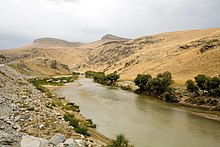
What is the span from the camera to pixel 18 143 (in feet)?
43.5

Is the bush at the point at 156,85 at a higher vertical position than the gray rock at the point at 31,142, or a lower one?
lower

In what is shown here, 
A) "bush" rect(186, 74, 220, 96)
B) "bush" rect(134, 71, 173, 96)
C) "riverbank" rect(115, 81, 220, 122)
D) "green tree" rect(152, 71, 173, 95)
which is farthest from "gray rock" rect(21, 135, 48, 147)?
"green tree" rect(152, 71, 173, 95)

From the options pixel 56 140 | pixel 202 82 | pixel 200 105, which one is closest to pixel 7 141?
pixel 56 140

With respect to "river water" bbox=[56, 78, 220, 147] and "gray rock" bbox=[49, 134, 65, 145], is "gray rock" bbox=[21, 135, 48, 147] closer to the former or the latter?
"gray rock" bbox=[49, 134, 65, 145]

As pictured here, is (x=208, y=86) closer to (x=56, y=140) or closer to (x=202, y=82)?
(x=202, y=82)

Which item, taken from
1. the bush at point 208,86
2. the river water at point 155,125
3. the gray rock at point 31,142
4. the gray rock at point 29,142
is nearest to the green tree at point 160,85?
the bush at point 208,86

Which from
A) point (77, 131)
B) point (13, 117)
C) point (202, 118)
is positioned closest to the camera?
point (13, 117)

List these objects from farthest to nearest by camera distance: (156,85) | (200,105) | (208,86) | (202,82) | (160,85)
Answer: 1. (156,85)
2. (160,85)
3. (202,82)
4. (208,86)
5. (200,105)

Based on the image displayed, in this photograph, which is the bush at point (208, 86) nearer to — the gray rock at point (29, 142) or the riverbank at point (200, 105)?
the riverbank at point (200, 105)

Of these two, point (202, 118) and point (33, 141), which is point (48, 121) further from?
point (202, 118)

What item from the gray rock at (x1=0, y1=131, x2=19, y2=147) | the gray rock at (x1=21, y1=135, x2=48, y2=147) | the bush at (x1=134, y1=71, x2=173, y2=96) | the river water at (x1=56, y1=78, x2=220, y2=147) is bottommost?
the river water at (x1=56, y1=78, x2=220, y2=147)

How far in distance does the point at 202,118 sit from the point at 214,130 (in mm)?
7371

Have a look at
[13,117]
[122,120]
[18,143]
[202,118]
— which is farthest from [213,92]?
[18,143]

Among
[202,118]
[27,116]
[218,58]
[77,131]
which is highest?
[218,58]
